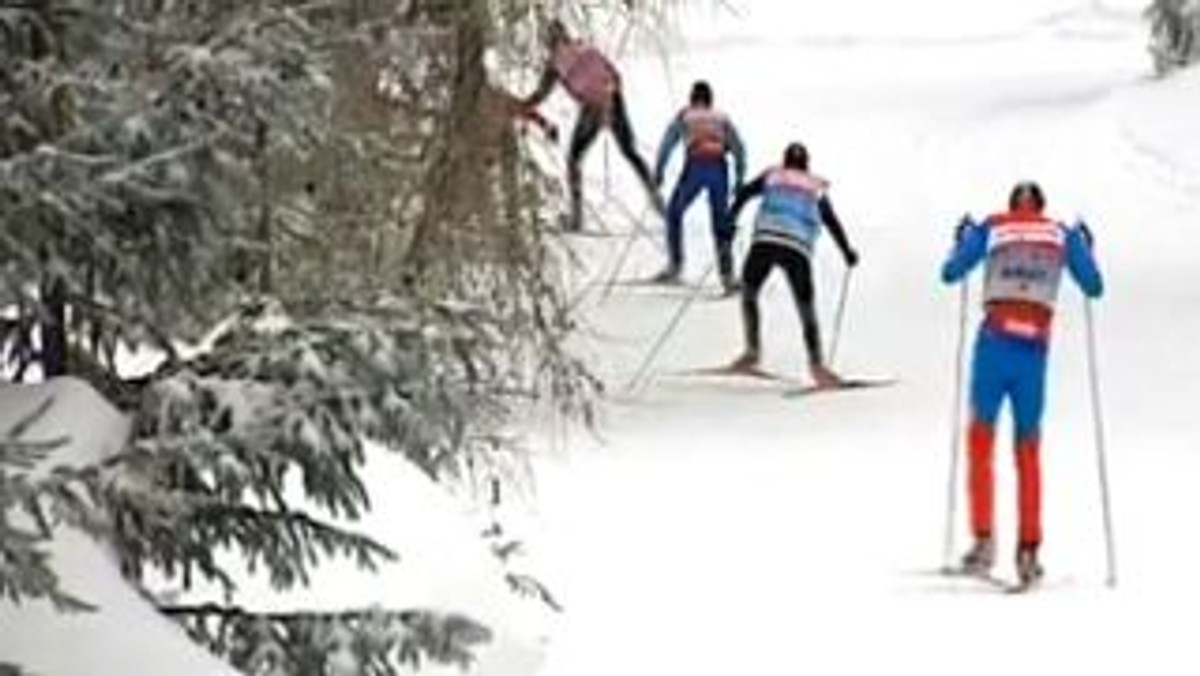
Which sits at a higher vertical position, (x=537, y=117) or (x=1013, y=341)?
(x=537, y=117)

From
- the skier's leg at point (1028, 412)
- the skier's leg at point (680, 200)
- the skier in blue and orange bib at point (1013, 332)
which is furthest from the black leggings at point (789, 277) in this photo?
the skier's leg at point (1028, 412)

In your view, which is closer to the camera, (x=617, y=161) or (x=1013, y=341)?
(x=1013, y=341)

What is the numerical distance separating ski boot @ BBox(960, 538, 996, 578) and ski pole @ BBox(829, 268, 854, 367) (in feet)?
24.9

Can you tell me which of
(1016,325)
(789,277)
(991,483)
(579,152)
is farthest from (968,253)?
(789,277)

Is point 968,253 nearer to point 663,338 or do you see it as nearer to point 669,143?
point 663,338

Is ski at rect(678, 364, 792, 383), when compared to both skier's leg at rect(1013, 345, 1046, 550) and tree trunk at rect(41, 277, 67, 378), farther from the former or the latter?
tree trunk at rect(41, 277, 67, 378)

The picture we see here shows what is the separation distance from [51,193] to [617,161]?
23.2 meters

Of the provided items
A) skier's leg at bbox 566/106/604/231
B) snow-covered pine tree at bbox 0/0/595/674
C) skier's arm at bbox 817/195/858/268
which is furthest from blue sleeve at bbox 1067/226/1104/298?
snow-covered pine tree at bbox 0/0/595/674

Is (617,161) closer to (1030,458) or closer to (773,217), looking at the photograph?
(773,217)

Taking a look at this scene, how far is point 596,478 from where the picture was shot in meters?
15.8

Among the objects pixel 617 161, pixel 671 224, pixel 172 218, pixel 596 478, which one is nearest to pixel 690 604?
pixel 596 478

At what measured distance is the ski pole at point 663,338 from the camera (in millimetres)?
19950

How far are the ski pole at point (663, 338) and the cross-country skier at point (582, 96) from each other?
878mm

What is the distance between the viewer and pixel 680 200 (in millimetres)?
22391
